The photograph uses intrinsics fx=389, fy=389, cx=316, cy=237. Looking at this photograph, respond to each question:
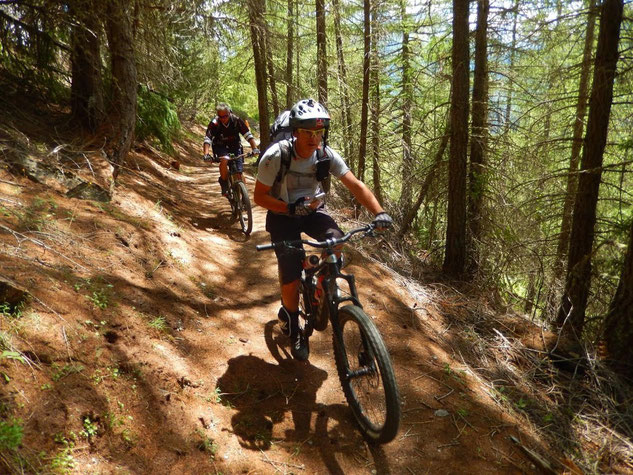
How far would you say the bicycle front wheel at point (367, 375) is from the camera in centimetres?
297

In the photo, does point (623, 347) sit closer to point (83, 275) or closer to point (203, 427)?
point (203, 427)

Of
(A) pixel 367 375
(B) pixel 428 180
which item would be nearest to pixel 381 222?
(A) pixel 367 375

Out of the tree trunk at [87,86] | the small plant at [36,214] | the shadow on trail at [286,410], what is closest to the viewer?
the shadow on trail at [286,410]

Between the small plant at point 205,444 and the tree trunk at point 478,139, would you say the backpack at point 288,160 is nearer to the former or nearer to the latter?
the small plant at point 205,444

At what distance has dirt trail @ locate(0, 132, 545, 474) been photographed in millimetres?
2864

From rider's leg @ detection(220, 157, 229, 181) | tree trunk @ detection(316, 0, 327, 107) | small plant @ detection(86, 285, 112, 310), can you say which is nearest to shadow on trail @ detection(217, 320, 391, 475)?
small plant @ detection(86, 285, 112, 310)

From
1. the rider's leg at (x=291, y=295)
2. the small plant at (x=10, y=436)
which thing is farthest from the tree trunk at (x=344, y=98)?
the small plant at (x=10, y=436)

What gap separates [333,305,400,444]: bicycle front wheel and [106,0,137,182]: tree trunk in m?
5.43

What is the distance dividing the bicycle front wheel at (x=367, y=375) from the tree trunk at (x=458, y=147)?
4324 millimetres

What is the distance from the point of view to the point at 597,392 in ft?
14.5

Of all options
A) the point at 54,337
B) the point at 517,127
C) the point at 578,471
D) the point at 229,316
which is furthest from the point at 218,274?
the point at 517,127

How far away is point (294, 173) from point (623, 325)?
4.15 m

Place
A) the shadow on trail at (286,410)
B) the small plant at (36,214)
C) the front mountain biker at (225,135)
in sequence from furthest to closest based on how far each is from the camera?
the front mountain biker at (225,135) < the small plant at (36,214) < the shadow on trail at (286,410)

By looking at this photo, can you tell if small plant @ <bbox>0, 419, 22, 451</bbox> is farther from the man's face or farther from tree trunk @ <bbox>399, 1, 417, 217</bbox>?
tree trunk @ <bbox>399, 1, 417, 217</bbox>
